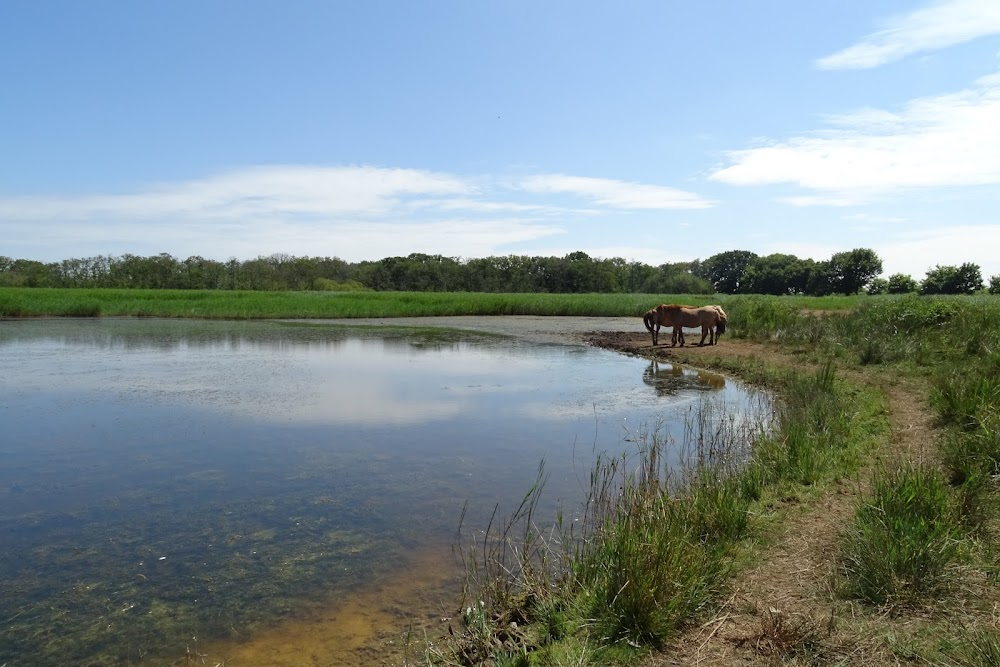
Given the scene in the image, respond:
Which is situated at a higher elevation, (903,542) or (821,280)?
(821,280)

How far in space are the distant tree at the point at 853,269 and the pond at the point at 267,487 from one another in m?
49.0

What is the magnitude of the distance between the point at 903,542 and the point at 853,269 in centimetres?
5943

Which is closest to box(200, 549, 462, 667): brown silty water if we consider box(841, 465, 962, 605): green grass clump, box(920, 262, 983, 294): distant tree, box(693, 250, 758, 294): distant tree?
box(841, 465, 962, 605): green grass clump

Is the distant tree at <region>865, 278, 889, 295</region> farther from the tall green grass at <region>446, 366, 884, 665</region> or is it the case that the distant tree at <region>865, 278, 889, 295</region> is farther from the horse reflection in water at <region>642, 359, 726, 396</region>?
the tall green grass at <region>446, 366, 884, 665</region>

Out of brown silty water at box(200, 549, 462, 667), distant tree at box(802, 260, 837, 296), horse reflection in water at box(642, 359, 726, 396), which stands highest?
distant tree at box(802, 260, 837, 296)

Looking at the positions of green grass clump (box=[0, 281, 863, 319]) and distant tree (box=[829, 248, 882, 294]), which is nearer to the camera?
green grass clump (box=[0, 281, 863, 319])

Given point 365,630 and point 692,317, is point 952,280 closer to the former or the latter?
point 692,317

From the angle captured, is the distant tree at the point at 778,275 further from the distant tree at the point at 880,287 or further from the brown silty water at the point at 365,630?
the brown silty water at the point at 365,630

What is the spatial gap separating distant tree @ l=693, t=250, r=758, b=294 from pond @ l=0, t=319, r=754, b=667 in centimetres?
7727

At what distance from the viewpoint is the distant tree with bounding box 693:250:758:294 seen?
8581cm

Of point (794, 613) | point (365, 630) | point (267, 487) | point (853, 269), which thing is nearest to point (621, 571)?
point (794, 613)

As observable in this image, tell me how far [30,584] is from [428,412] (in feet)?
18.5

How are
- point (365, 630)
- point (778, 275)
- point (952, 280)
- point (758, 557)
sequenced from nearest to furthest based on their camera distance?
point (365, 630) → point (758, 557) → point (952, 280) → point (778, 275)

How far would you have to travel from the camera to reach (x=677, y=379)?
1267cm
